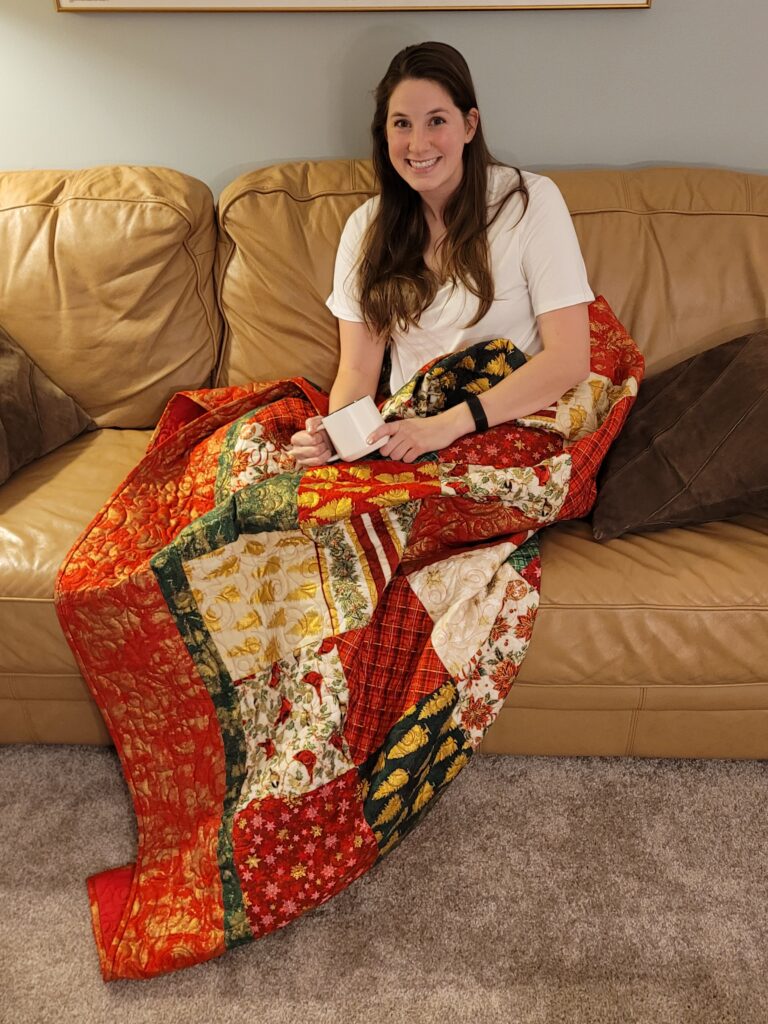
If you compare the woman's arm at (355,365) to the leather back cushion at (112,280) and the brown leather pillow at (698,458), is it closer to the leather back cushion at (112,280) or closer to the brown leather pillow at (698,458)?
the leather back cushion at (112,280)

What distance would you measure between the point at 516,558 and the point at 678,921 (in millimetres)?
613

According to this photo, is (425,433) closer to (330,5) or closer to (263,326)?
(263,326)

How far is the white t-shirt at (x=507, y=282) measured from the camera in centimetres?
146

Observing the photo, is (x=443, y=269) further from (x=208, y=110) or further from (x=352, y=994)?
(x=352, y=994)

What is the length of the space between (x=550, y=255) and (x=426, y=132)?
32 centimetres

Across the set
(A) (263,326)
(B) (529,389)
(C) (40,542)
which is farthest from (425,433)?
(C) (40,542)

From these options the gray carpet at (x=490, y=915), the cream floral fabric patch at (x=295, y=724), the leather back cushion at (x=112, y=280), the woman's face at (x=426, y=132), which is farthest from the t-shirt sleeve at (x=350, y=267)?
the gray carpet at (x=490, y=915)

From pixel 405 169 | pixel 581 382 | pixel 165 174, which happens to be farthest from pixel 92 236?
pixel 581 382

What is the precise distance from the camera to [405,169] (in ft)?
4.86

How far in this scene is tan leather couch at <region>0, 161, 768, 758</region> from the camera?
1345 mm

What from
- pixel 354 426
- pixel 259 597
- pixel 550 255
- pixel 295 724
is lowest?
pixel 295 724

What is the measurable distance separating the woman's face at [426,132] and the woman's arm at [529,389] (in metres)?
0.34

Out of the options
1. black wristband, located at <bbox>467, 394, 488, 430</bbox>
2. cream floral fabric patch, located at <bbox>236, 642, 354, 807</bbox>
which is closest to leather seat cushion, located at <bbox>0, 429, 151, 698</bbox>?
cream floral fabric patch, located at <bbox>236, 642, 354, 807</bbox>

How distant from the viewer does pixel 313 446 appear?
1.40 m
